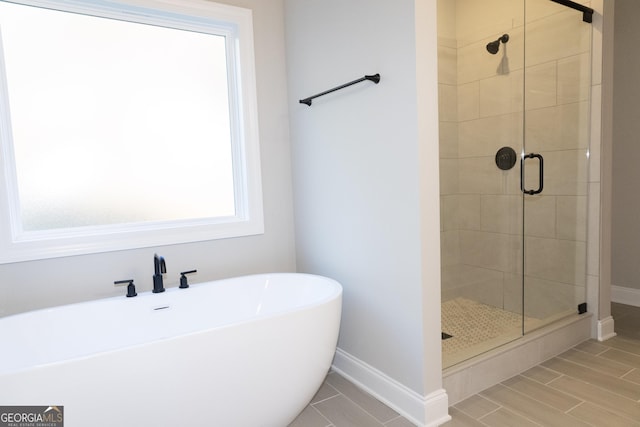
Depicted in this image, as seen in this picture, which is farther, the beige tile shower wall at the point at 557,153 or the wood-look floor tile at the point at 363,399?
the beige tile shower wall at the point at 557,153

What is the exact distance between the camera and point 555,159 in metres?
2.71

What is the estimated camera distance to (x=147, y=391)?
4.48 feet

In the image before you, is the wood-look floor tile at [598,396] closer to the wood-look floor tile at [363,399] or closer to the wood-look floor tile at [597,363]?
the wood-look floor tile at [597,363]

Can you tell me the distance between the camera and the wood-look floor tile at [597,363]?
89.4 inches

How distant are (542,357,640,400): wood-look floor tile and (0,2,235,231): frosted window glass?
221 cm

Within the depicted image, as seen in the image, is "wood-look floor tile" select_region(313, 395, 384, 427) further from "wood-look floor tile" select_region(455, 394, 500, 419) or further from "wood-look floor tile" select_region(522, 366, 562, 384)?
"wood-look floor tile" select_region(522, 366, 562, 384)

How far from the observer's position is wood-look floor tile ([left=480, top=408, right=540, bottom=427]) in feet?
5.97

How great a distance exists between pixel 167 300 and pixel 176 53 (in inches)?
58.5

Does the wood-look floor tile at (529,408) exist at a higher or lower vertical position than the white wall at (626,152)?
lower

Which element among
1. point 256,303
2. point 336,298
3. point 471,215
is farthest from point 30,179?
point 471,215

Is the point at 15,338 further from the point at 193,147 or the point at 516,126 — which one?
the point at 516,126

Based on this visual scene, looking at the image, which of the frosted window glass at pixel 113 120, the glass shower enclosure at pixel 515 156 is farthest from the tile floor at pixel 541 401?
the frosted window glass at pixel 113 120

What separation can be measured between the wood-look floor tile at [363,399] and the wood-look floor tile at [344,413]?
31 mm

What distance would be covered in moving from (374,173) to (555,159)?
148 cm
